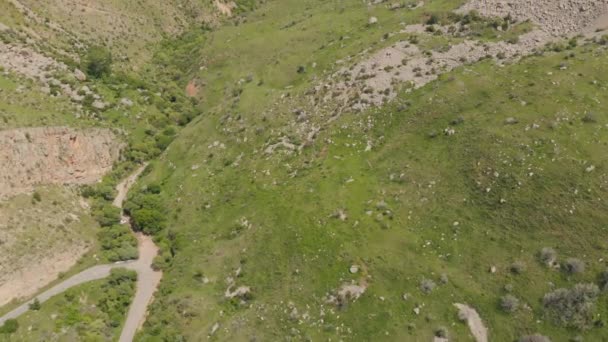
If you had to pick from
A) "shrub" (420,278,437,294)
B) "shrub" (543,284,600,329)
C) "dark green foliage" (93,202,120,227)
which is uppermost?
"dark green foliage" (93,202,120,227)

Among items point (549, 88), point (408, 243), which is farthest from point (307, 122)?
point (549, 88)

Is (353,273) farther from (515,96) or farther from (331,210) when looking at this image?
(515,96)

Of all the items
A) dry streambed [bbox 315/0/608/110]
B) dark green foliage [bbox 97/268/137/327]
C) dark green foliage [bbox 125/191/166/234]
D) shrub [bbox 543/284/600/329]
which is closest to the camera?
shrub [bbox 543/284/600/329]

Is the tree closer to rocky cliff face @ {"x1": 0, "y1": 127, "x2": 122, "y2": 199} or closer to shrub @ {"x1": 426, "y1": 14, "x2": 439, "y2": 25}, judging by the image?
rocky cliff face @ {"x1": 0, "y1": 127, "x2": 122, "y2": 199}

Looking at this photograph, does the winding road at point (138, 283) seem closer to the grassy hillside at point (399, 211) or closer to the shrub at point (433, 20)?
the grassy hillside at point (399, 211)

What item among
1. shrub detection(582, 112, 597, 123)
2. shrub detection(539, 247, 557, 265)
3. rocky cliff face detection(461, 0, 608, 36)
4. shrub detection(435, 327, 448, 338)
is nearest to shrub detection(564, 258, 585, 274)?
shrub detection(539, 247, 557, 265)

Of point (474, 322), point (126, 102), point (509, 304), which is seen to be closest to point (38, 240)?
point (126, 102)
